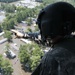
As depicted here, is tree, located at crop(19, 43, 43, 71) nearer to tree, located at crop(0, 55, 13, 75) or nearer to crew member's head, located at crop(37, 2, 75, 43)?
tree, located at crop(0, 55, 13, 75)

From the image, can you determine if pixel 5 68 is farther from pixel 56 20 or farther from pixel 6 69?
pixel 56 20

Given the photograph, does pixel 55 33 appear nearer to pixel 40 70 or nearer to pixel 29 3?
pixel 40 70

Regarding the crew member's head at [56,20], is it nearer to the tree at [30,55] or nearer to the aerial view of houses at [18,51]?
the aerial view of houses at [18,51]

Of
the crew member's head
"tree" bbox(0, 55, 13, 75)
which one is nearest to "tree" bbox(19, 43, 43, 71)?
"tree" bbox(0, 55, 13, 75)

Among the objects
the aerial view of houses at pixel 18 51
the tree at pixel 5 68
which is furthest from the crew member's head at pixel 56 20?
the tree at pixel 5 68

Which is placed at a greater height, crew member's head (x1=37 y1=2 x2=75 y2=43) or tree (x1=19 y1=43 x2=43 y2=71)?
crew member's head (x1=37 y1=2 x2=75 y2=43)

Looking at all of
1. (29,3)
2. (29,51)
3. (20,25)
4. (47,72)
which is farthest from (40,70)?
(29,3)

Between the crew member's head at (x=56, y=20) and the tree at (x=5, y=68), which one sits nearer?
the crew member's head at (x=56, y=20)

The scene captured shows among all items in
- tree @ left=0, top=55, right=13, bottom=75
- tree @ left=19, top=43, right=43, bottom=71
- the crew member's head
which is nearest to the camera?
the crew member's head

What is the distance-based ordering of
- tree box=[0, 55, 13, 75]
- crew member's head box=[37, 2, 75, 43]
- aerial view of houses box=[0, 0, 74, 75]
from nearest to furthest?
crew member's head box=[37, 2, 75, 43]
tree box=[0, 55, 13, 75]
aerial view of houses box=[0, 0, 74, 75]
